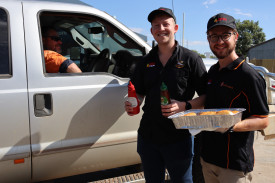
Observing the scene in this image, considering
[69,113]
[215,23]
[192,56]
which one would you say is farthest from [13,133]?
[215,23]

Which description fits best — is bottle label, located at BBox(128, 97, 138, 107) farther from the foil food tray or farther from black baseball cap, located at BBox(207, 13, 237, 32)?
black baseball cap, located at BBox(207, 13, 237, 32)

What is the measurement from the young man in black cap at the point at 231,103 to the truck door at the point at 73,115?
0.95m

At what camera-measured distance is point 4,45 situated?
2.12 metres

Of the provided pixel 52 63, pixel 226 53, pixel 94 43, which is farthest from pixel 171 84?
pixel 94 43

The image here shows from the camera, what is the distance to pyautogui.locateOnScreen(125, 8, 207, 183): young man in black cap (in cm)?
189

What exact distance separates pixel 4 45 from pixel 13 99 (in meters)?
0.44

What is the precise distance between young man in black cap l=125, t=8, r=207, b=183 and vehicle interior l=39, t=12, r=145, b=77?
2.43 feet

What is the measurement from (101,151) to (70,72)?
2.49ft

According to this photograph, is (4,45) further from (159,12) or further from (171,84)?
(171,84)

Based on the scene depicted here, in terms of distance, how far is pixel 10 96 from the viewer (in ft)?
6.70

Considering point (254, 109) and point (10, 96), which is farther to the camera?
point (10, 96)

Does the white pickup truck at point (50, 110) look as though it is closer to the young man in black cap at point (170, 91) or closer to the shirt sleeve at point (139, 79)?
the shirt sleeve at point (139, 79)

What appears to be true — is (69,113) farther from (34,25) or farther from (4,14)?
(4,14)

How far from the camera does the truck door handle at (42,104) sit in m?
2.12
